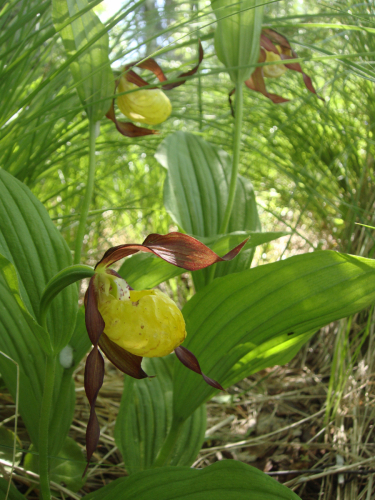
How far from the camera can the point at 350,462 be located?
3.40ft

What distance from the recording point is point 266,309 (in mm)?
772

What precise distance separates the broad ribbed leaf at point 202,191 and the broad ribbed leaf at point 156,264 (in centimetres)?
24

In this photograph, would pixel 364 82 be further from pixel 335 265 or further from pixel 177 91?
pixel 335 265

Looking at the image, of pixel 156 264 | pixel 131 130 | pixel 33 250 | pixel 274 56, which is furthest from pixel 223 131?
pixel 33 250

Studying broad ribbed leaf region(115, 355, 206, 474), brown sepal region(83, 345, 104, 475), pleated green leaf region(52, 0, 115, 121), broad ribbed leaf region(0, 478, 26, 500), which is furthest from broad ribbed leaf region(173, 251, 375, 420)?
pleated green leaf region(52, 0, 115, 121)

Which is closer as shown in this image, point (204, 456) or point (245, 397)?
point (204, 456)

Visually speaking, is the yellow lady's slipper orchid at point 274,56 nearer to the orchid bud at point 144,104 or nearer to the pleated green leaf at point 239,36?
the pleated green leaf at point 239,36

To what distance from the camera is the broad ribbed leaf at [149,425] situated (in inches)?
39.8

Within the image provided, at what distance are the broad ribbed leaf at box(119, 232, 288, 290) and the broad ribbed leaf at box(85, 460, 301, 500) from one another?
36 centimetres

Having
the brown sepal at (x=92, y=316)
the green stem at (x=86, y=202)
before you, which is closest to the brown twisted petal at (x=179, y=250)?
the brown sepal at (x=92, y=316)

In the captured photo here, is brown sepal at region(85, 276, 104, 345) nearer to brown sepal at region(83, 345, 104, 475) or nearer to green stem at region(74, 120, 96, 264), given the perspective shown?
brown sepal at region(83, 345, 104, 475)

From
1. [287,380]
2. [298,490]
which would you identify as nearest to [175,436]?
[298,490]

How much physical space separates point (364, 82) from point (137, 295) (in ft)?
4.35

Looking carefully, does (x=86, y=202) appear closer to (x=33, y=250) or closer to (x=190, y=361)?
(x=33, y=250)
